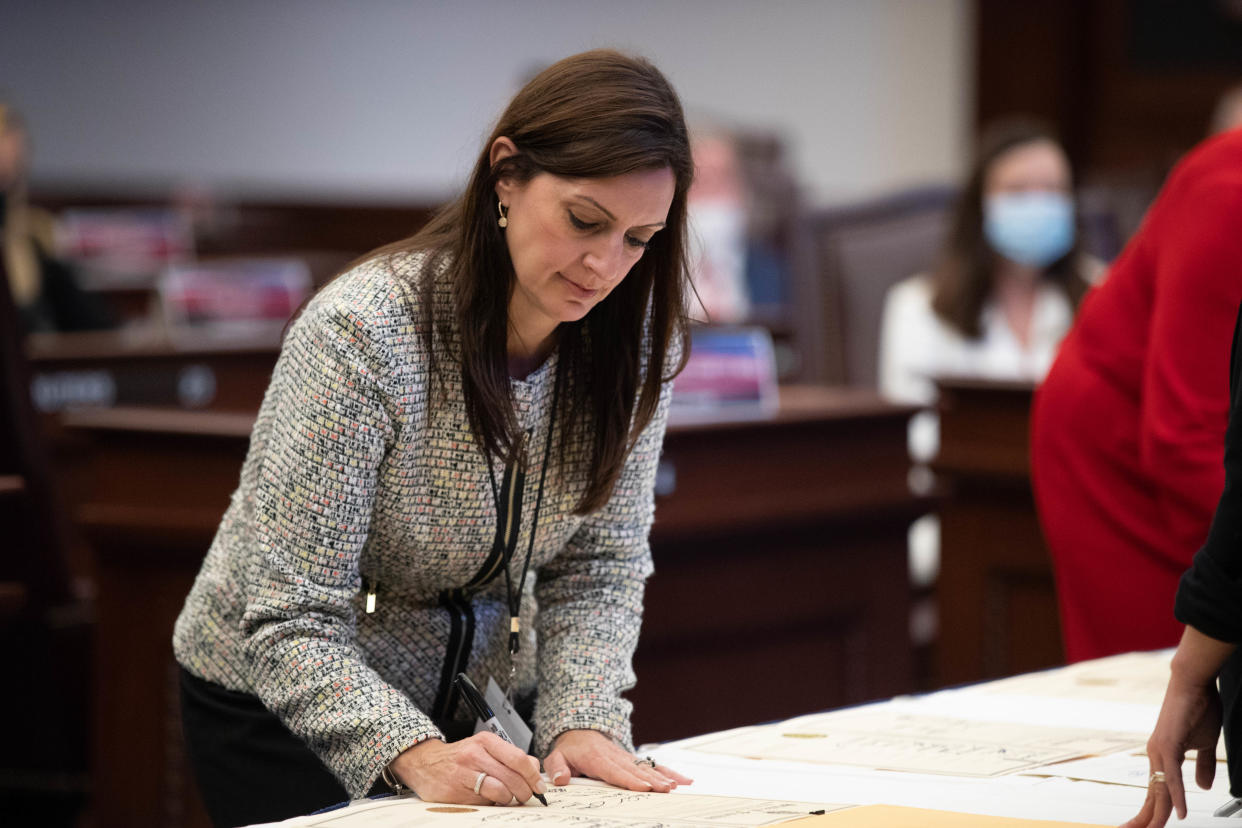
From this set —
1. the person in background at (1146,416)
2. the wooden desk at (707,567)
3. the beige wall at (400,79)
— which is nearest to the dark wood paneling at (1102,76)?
the beige wall at (400,79)

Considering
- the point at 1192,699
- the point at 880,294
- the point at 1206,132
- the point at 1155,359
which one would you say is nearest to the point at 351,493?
the point at 1192,699

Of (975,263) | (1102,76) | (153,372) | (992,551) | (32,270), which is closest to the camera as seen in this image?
(992,551)

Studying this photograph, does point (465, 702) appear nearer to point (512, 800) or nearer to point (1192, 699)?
point (512, 800)

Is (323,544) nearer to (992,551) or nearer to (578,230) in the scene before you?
(578,230)

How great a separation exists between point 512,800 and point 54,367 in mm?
2232

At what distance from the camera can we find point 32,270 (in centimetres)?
445

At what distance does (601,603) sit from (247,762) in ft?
1.20

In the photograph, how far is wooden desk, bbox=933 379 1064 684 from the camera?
8.83 ft

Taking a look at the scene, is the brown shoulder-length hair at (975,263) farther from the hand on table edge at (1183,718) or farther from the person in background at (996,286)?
the hand on table edge at (1183,718)

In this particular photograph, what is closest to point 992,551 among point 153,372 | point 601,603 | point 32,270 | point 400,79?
point 601,603

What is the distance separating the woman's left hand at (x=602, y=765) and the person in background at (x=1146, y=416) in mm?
763

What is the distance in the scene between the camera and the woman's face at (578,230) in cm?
128

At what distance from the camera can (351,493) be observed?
4.20 ft

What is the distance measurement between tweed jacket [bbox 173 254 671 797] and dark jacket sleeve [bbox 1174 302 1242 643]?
56 cm
